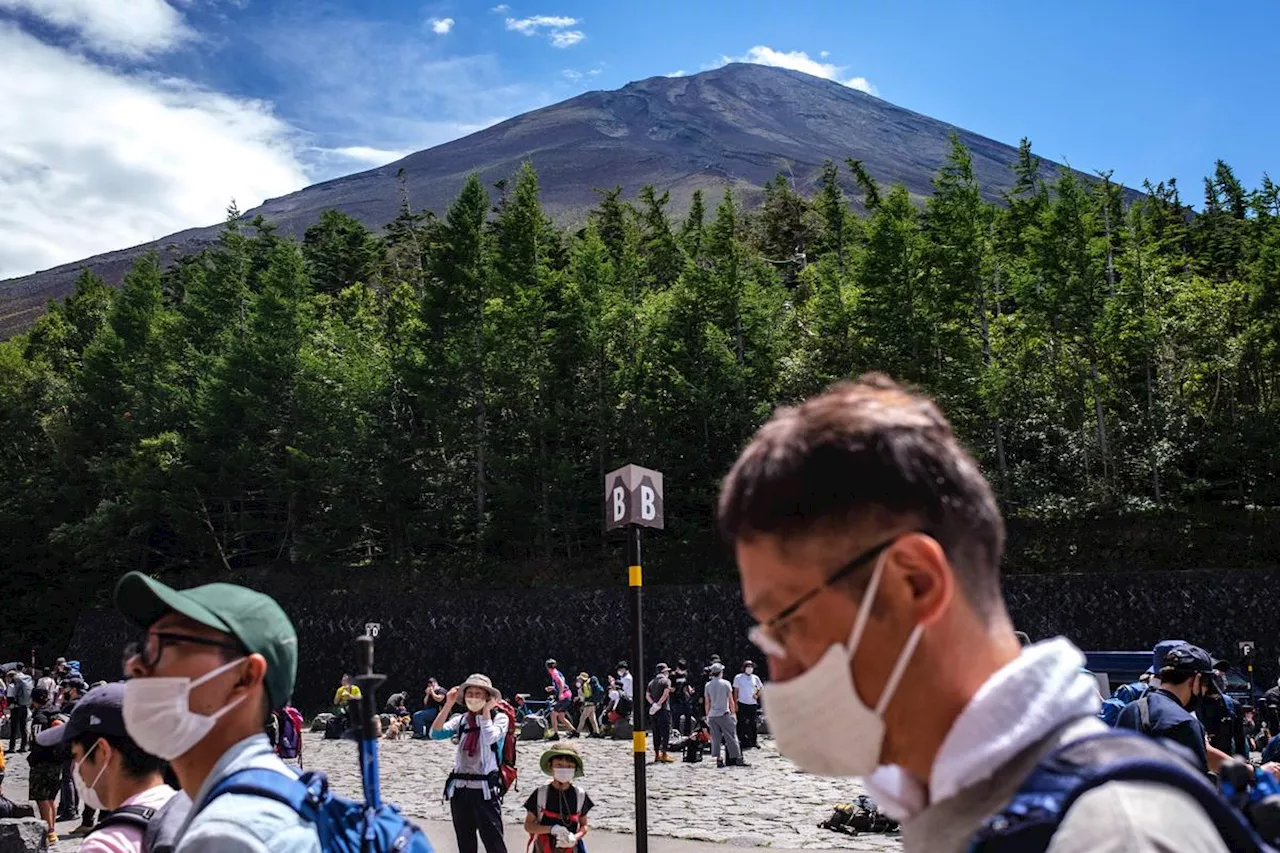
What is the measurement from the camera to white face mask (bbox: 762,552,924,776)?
4.98 feet

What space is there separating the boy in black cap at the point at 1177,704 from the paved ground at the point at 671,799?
6646mm

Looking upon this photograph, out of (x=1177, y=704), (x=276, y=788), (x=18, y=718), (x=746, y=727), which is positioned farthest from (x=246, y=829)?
A: (x=18, y=718)

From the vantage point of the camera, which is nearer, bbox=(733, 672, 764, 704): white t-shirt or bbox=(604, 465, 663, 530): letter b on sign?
bbox=(604, 465, 663, 530): letter b on sign

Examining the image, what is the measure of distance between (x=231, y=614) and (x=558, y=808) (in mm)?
7429

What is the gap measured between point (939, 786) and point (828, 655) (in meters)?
0.22

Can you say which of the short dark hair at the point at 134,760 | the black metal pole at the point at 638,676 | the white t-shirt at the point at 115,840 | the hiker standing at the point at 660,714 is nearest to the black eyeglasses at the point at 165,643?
the white t-shirt at the point at 115,840

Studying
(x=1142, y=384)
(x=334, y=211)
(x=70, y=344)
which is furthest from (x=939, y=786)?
(x=334, y=211)

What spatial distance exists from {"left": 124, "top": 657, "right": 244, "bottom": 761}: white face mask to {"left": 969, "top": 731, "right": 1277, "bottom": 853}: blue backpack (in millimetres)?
1998

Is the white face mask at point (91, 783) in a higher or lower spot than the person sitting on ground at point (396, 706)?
higher

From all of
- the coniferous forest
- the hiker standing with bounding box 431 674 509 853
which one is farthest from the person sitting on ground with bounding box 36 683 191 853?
the coniferous forest

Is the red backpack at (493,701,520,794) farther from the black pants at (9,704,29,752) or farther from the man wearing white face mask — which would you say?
the black pants at (9,704,29,752)

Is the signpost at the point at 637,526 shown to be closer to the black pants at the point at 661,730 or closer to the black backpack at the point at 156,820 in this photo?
the black backpack at the point at 156,820

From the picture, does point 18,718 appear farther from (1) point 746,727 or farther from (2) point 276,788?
(2) point 276,788

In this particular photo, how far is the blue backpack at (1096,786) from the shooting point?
1.26 metres
